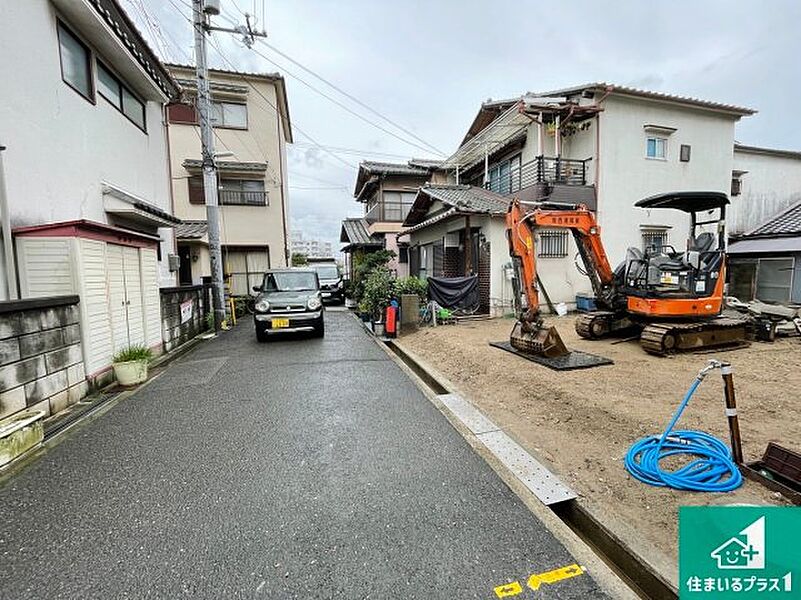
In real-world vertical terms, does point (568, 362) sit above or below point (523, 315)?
below

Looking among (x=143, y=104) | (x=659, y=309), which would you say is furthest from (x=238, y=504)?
(x=143, y=104)

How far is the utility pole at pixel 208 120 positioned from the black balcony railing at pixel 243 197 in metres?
5.58

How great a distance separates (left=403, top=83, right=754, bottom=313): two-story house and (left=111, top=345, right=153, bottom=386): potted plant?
842 centimetres

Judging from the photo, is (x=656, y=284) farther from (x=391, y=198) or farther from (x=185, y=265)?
(x=391, y=198)

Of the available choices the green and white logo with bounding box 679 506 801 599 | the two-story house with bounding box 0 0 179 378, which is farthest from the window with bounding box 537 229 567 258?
the green and white logo with bounding box 679 506 801 599

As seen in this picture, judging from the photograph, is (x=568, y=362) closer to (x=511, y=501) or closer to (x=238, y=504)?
(x=511, y=501)

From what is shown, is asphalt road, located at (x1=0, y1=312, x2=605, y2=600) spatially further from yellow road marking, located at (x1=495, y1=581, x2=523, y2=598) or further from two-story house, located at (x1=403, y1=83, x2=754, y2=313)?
two-story house, located at (x1=403, y1=83, x2=754, y2=313)

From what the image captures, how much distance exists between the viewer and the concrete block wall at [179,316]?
24.5 feet

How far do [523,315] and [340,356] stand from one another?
3.61m

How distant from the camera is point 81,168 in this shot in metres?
5.97

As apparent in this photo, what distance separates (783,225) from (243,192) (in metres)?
20.5

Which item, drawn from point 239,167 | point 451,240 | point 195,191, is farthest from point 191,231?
point 451,240

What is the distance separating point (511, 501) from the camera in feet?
8.47

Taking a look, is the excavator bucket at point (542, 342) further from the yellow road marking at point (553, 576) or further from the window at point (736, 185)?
the window at point (736, 185)
